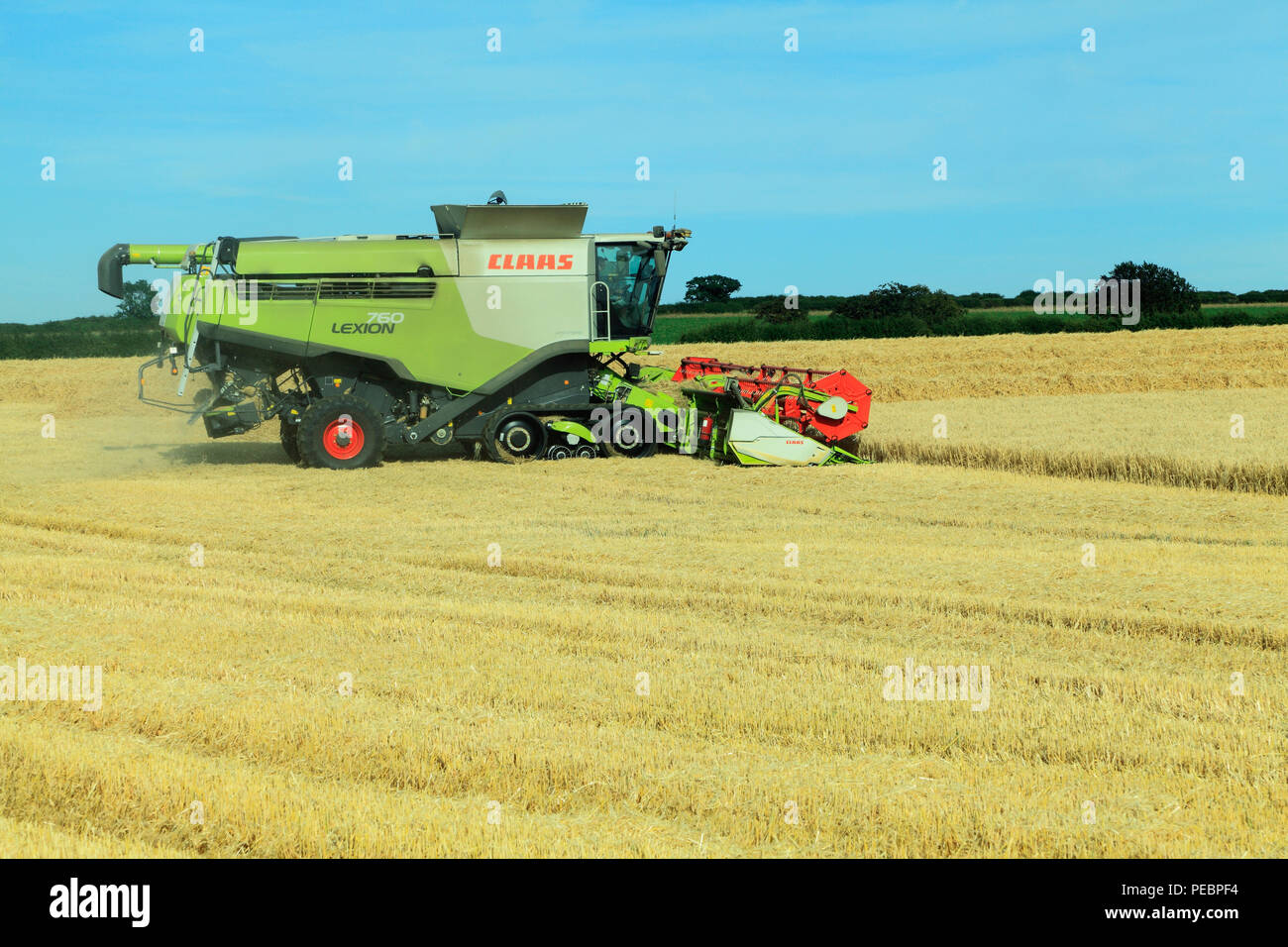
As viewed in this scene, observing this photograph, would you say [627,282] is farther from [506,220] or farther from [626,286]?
[506,220]

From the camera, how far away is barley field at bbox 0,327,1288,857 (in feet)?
13.9

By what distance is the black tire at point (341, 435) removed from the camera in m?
14.3

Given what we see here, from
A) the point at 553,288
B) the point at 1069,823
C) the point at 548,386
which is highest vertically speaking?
the point at 553,288

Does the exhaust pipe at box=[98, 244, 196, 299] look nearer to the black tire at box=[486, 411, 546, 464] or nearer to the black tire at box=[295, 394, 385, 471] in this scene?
the black tire at box=[295, 394, 385, 471]

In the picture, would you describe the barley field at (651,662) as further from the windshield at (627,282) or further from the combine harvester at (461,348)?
the windshield at (627,282)

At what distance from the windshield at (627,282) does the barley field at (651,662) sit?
2632 millimetres

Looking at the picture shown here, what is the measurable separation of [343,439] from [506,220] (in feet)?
11.4

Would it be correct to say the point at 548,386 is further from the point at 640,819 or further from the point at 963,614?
the point at 640,819

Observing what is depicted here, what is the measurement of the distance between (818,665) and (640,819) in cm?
217

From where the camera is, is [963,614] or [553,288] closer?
[963,614]

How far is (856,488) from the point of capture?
12.6m

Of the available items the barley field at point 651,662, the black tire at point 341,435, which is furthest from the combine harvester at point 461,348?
the barley field at point 651,662

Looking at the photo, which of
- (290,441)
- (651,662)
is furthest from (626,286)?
(651,662)

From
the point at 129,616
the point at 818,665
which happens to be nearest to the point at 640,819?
the point at 818,665
